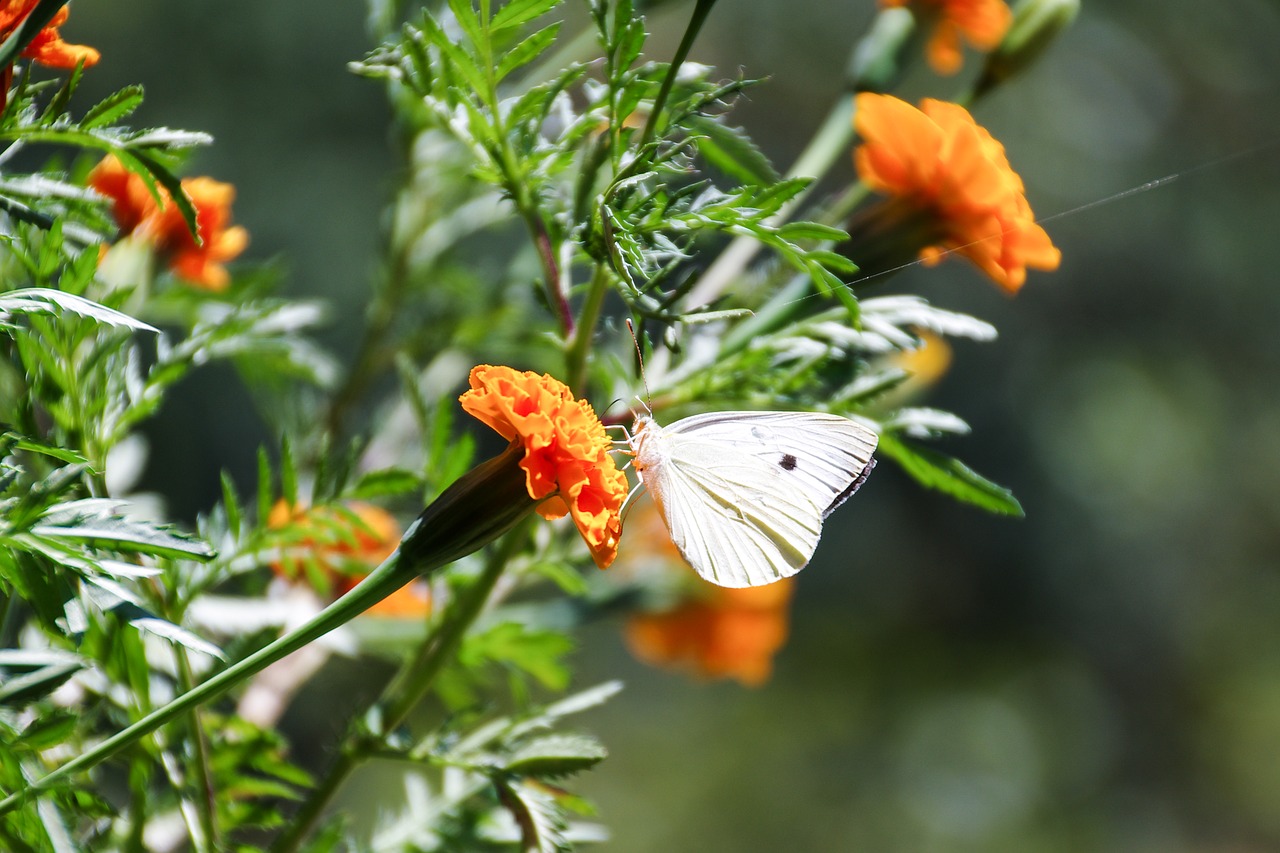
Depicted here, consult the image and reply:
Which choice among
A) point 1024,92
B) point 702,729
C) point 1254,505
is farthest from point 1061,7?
point 1254,505

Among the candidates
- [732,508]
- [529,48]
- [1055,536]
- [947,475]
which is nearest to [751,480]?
[732,508]

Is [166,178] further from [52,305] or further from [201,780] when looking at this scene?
[201,780]

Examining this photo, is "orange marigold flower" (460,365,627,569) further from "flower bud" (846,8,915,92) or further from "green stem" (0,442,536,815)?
"flower bud" (846,8,915,92)

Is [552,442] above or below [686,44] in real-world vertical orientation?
below

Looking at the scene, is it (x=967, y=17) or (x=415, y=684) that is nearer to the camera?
(x=415, y=684)

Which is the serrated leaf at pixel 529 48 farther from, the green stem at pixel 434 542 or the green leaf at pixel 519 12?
the green stem at pixel 434 542
